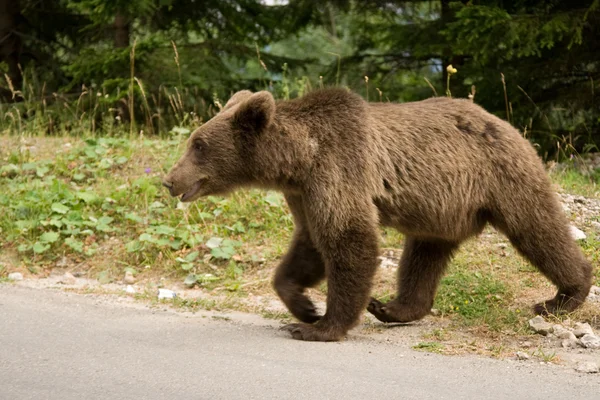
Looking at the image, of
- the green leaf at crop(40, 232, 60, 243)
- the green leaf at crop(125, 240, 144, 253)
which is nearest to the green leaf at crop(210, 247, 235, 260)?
the green leaf at crop(125, 240, 144, 253)

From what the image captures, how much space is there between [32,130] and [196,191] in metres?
6.49

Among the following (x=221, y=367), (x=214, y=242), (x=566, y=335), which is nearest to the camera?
(x=221, y=367)

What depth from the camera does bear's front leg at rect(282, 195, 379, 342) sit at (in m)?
5.88

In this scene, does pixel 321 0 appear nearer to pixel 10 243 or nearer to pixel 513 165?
pixel 10 243

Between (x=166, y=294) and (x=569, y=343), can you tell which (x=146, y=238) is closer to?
(x=166, y=294)

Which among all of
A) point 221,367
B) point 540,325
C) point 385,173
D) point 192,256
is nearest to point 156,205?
point 192,256

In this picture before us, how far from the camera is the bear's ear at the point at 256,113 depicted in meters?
6.08

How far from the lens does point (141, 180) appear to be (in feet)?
30.5

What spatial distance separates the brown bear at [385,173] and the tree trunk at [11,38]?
35.3 feet

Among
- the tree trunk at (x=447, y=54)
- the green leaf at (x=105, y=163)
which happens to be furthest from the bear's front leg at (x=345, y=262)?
the tree trunk at (x=447, y=54)

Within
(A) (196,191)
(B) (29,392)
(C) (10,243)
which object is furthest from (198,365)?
(C) (10,243)

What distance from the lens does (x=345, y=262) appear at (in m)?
5.88

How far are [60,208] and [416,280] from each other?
3984 mm

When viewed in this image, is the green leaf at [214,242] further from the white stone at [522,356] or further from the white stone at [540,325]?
the white stone at [522,356]
